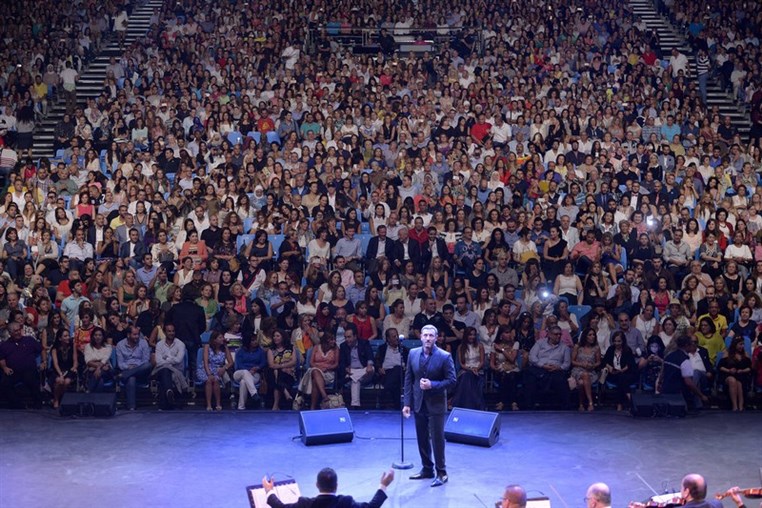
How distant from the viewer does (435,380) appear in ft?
30.1

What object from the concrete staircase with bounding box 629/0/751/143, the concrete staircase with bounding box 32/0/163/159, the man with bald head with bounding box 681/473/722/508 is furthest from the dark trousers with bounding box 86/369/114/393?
the concrete staircase with bounding box 629/0/751/143

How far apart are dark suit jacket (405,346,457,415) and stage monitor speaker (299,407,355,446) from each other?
1.39 metres

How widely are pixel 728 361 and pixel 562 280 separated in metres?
2.27

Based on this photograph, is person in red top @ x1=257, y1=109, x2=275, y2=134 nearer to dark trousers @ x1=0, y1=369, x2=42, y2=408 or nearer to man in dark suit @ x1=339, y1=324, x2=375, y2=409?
man in dark suit @ x1=339, y1=324, x2=375, y2=409

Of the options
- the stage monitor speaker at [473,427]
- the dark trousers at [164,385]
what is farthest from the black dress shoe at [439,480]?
the dark trousers at [164,385]

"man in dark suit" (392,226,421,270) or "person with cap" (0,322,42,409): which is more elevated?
"man in dark suit" (392,226,421,270)

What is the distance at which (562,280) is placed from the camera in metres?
13.3

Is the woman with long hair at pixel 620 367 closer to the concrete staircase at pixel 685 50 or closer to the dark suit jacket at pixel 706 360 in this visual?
the dark suit jacket at pixel 706 360

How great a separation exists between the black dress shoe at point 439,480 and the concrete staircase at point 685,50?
11.0 meters

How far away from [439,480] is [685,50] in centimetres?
1386

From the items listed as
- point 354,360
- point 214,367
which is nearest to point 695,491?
point 354,360

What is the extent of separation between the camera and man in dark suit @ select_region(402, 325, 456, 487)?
→ 9117 mm

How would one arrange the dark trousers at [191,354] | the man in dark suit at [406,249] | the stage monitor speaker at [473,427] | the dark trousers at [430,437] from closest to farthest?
the dark trousers at [430,437], the stage monitor speaker at [473,427], the dark trousers at [191,354], the man in dark suit at [406,249]

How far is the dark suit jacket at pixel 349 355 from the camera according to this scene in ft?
39.4
